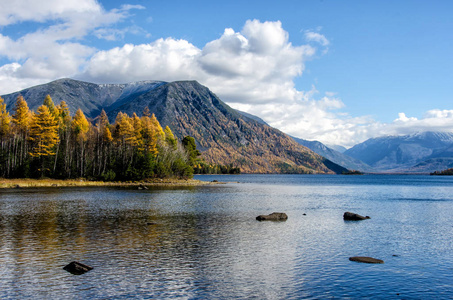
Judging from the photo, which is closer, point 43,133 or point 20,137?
point 43,133

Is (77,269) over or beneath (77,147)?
beneath

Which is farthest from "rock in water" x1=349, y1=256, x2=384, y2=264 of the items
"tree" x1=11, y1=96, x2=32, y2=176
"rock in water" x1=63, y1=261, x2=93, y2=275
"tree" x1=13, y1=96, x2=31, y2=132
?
"tree" x1=13, y1=96, x2=31, y2=132

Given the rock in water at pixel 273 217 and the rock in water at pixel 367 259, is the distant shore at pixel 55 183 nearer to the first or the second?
the rock in water at pixel 273 217

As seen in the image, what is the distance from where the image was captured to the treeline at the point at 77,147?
4587 inches

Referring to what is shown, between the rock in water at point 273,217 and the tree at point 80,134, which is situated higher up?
the tree at point 80,134

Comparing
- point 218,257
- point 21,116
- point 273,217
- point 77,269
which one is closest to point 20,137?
point 21,116

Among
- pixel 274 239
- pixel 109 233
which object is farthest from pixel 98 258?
pixel 274 239

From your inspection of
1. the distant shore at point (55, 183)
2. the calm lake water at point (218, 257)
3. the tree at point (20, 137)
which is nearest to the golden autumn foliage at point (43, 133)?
the tree at point (20, 137)

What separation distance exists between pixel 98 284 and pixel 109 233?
17777 mm

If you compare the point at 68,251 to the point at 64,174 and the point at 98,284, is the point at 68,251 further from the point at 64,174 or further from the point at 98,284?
the point at 64,174

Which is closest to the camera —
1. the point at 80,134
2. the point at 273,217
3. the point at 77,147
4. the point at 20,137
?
the point at 273,217

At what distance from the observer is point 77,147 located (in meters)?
130

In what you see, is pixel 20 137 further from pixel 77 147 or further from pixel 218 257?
pixel 218 257

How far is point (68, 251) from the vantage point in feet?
101
